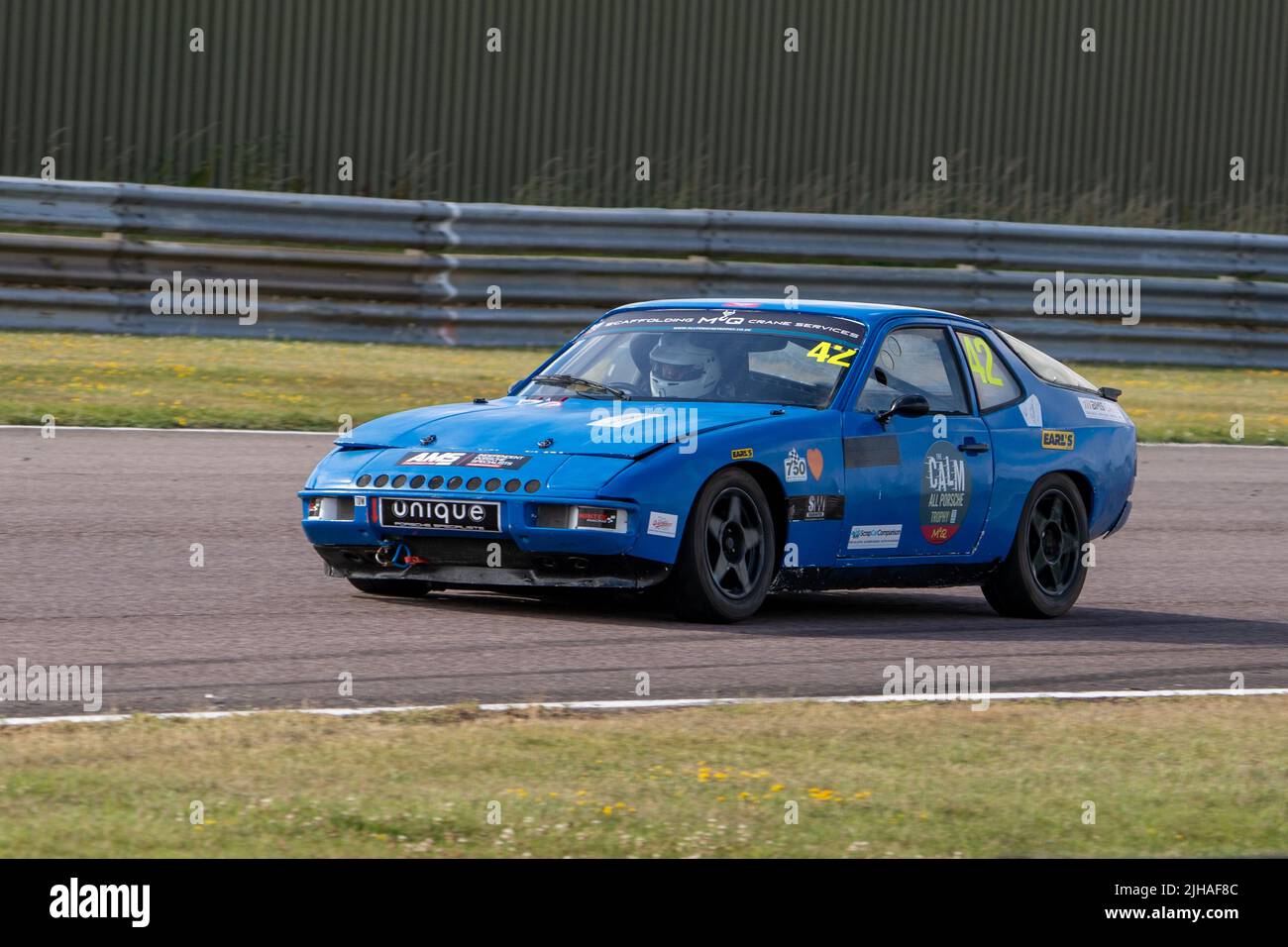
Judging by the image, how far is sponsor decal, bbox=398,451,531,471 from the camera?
8.91 metres

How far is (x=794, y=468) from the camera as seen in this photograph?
9234 millimetres

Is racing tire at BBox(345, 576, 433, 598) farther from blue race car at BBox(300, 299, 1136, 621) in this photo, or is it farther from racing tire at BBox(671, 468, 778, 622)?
racing tire at BBox(671, 468, 778, 622)

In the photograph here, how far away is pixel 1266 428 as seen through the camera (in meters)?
18.1

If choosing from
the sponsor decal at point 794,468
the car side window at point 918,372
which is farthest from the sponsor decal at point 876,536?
the car side window at point 918,372

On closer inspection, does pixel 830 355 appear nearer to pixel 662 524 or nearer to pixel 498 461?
pixel 662 524

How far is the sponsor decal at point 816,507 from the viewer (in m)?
9.25

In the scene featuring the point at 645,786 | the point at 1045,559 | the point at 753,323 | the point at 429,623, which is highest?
the point at 753,323

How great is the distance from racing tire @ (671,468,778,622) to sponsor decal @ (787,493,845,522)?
0.11 metres

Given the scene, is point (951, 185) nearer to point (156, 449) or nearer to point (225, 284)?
point (225, 284)

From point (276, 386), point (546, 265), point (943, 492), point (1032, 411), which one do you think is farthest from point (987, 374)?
point (546, 265)

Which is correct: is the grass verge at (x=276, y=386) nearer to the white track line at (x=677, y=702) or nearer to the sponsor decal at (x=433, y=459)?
the sponsor decal at (x=433, y=459)

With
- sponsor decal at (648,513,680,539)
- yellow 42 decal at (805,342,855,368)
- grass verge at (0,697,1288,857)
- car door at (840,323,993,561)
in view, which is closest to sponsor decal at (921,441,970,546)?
car door at (840,323,993,561)

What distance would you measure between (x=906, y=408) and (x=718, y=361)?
857 mm

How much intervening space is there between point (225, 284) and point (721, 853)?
1331 centimetres
